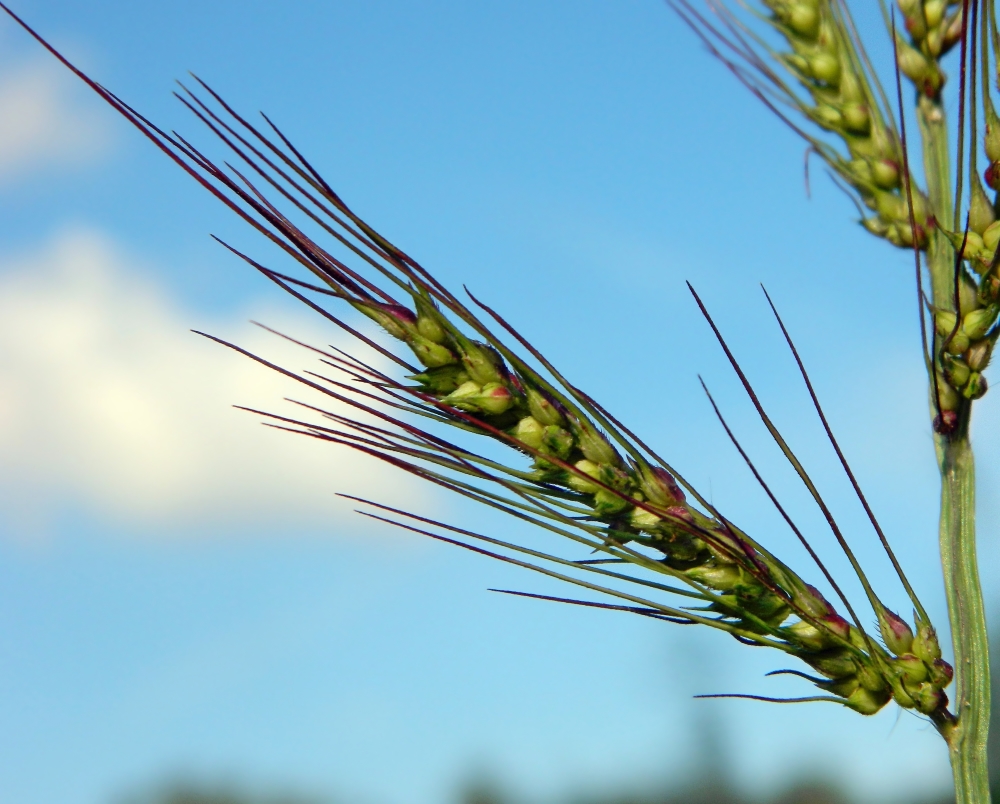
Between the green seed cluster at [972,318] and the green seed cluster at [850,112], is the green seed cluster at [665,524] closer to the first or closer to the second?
the green seed cluster at [972,318]

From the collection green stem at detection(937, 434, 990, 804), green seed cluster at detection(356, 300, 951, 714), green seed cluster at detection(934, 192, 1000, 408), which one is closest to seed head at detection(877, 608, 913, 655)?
green seed cluster at detection(356, 300, 951, 714)

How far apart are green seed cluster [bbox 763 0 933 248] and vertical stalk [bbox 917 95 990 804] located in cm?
5

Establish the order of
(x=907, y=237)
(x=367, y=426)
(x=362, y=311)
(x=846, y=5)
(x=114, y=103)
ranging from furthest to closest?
1. (x=846, y=5)
2. (x=907, y=237)
3. (x=367, y=426)
4. (x=362, y=311)
5. (x=114, y=103)

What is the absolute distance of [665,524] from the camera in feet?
4.26

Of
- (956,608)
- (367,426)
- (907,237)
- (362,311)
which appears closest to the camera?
(362,311)

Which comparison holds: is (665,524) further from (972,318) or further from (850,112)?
(850,112)

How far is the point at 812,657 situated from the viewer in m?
1.37

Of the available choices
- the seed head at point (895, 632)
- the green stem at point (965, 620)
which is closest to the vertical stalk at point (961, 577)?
the green stem at point (965, 620)

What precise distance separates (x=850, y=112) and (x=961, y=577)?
0.76 metres

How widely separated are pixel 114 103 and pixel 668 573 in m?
0.87

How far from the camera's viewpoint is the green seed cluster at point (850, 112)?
1.60 metres

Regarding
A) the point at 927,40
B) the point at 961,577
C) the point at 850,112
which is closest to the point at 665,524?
the point at 961,577

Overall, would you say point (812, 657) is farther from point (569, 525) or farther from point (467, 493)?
point (467, 493)

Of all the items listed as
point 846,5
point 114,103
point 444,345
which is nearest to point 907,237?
point 846,5
